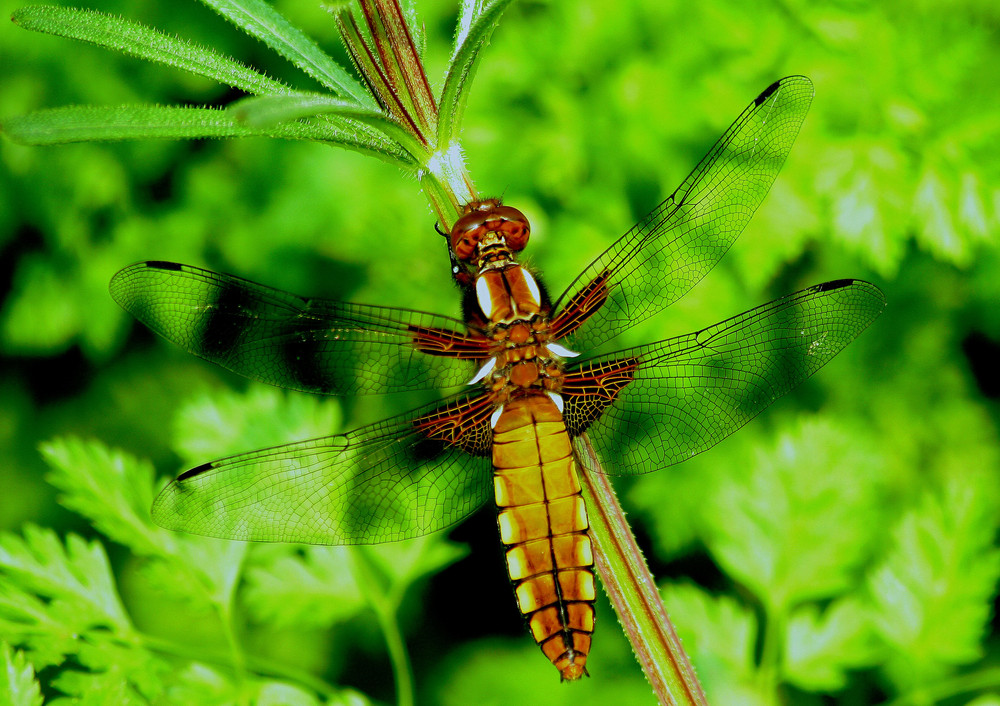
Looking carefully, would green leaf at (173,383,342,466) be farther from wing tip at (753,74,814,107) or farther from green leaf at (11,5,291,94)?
wing tip at (753,74,814,107)

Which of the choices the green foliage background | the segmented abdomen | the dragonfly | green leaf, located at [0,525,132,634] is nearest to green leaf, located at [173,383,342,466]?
the green foliage background

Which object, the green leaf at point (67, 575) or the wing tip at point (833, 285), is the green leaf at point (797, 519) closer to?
the wing tip at point (833, 285)

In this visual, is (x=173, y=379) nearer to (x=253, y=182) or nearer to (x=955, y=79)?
(x=253, y=182)

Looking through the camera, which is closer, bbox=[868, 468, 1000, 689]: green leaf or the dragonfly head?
the dragonfly head

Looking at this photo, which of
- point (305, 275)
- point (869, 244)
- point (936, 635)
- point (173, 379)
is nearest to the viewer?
point (936, 635)

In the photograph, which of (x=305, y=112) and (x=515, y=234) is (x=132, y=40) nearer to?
(x=305, y=112)

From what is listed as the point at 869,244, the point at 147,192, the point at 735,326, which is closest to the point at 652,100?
the point at 869,244

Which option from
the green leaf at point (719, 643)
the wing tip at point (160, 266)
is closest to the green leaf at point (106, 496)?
the wing tip at point (160, 266)
